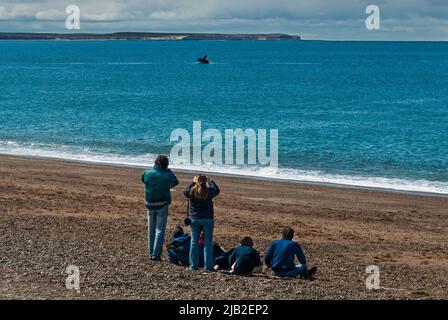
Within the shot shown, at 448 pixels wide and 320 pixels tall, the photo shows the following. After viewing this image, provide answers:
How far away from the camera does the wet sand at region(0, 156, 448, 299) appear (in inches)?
452

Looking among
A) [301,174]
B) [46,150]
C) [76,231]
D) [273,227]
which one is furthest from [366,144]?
[76,231]

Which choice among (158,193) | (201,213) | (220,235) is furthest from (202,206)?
(220,235)

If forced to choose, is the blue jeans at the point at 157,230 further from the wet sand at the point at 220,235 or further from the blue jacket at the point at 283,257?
the blue jacket at the point at 283,257

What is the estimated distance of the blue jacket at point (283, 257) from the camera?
12586 millimetres

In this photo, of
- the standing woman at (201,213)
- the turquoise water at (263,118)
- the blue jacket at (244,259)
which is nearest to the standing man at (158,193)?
the standing woman at (201,213)

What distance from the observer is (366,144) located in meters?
40.7

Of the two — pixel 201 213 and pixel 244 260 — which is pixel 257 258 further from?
pixel 201 213

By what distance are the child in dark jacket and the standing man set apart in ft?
4.14

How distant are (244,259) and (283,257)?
0.63 meters

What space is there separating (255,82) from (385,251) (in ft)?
258

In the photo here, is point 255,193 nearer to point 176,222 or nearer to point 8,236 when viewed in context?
point 176,222

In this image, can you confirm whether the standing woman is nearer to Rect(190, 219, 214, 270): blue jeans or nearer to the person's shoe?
Rect(190, 219, 214, 270): blue jeans

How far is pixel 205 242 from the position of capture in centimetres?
1278
